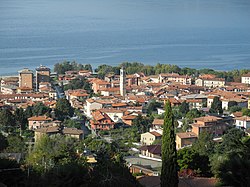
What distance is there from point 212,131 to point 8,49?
1534 centimetres

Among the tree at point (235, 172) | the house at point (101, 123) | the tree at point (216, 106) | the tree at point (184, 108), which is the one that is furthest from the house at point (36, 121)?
the tree at point (235, 172)

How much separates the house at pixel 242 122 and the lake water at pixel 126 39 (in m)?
10.00

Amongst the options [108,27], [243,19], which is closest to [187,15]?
[243,19]

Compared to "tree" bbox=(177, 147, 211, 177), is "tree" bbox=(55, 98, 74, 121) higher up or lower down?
lower down

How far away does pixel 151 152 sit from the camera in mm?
8188

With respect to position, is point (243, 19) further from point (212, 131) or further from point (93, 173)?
point (93, 173)

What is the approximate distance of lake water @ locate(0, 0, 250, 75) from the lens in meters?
22.2

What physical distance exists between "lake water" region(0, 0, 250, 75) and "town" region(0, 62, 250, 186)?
4027 mm

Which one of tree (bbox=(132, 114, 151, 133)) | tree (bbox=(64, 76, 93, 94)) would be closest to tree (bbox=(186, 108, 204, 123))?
tree (bbox=(132, 114, 151, 133))

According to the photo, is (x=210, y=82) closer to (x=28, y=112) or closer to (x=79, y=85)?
(x=79, y=85)

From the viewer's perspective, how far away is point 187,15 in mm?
46812

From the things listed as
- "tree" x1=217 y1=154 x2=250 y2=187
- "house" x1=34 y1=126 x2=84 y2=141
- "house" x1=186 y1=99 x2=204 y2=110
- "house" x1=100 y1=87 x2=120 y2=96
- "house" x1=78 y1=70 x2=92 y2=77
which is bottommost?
"house" x1=34 y1=126 x2=84 y2=141

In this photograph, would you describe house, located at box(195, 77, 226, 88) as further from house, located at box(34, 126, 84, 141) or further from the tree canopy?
house, located at box(34, 126, 84, 141)

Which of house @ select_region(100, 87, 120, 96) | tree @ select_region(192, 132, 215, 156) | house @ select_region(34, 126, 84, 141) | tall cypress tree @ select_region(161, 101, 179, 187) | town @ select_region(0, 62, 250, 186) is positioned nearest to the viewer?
tall cypress tree @ select_region(161, 101, 179, 187)
